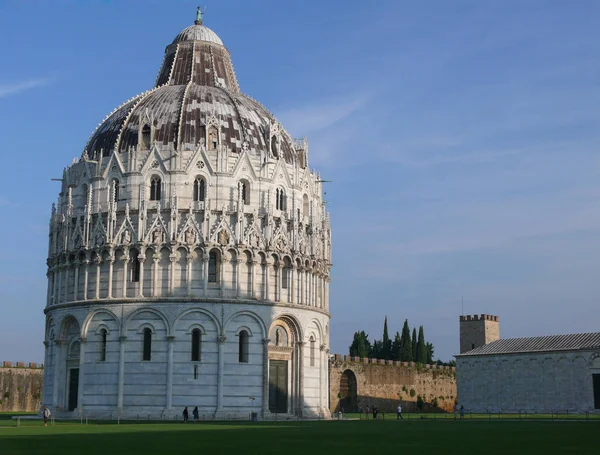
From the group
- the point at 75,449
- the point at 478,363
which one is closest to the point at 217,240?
the point at 75,449

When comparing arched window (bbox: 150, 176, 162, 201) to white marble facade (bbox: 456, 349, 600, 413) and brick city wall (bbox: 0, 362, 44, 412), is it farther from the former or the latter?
white marble facade (bbox: 456, 349, 600, 413)

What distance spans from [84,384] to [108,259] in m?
9.61

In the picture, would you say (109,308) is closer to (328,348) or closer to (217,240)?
(217,240)

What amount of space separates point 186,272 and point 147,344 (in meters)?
6.06

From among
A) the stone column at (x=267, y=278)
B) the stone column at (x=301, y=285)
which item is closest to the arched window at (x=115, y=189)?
the stone column at (x=267, y=278)

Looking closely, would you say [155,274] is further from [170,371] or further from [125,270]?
[170,371]

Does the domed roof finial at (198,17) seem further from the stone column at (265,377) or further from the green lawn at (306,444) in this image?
the green lawn at (306,444)

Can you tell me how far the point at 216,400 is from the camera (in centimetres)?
6103

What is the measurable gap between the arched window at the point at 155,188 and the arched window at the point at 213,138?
15.7 ft

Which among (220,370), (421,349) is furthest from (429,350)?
(220,370)

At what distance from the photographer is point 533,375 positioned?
289 ft

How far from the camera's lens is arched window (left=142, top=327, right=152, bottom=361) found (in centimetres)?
6169

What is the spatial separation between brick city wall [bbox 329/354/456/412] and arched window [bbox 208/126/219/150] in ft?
112

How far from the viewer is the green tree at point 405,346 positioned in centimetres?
11794
